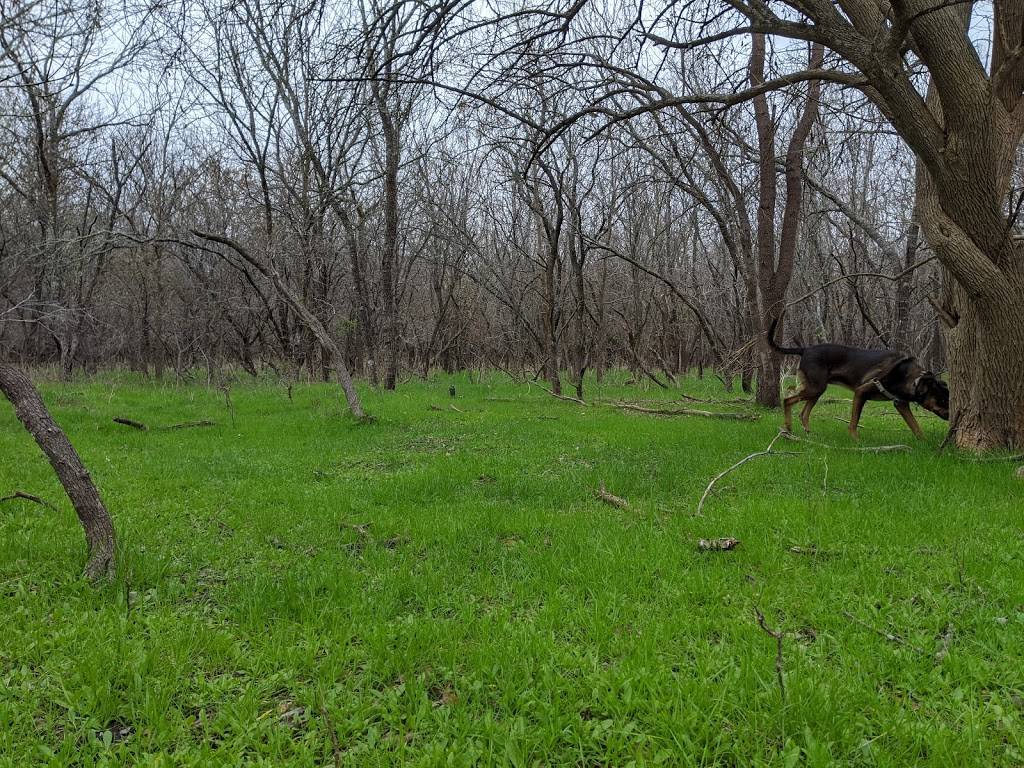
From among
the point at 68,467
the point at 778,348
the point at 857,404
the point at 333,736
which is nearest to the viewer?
the point at 333,736

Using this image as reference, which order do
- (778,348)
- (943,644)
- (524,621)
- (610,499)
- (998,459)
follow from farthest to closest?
(778,348)
(998,459)
(610,499)
(524,621)
(943,644)

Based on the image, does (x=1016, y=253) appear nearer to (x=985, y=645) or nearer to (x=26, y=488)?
(x=985, y=645)

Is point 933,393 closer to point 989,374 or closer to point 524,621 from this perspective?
point 989,374

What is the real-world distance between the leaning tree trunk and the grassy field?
0.62 ft

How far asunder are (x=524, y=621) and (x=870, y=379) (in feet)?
23.9

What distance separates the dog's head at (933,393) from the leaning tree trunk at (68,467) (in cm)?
931

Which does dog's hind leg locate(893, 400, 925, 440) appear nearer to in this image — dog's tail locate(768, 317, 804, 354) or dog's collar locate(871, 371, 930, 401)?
dog's collar locate(871, 371, 930, 401)

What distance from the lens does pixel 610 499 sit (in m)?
5.57

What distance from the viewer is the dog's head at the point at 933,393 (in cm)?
808

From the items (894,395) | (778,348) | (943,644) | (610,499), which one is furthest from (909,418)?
(943,644)

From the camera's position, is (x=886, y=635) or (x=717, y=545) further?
(x=717, y=545)

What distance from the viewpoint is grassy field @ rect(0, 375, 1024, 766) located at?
2.32m

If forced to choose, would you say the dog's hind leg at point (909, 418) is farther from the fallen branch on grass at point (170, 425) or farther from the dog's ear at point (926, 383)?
the fallen branch on grass at point (170, 425)

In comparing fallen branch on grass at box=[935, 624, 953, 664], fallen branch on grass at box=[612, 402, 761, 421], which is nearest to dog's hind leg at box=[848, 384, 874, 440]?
fallen branch on grass at box=[612, 402, 761, 421]
